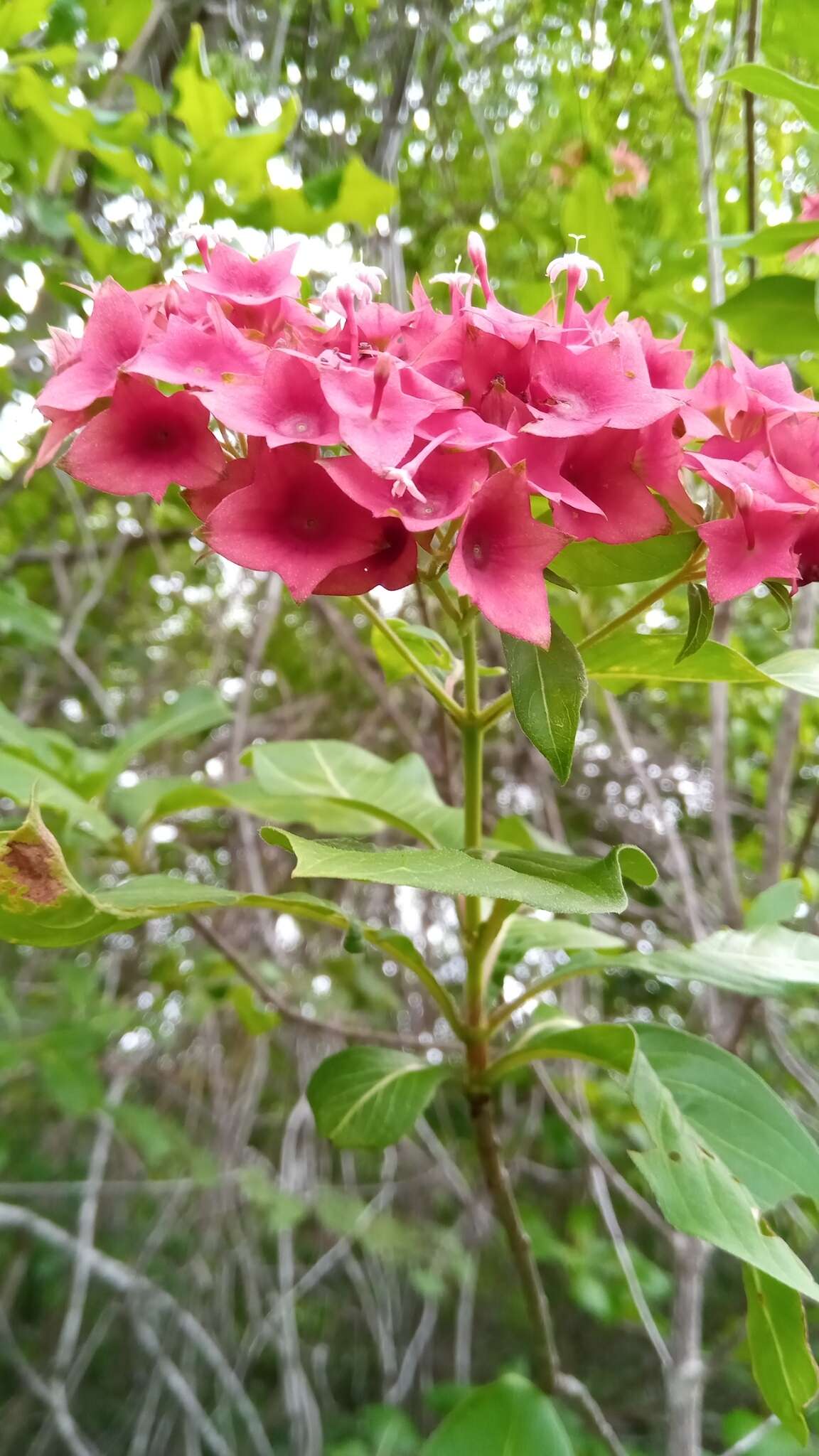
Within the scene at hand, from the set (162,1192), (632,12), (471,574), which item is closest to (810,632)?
(471,574)

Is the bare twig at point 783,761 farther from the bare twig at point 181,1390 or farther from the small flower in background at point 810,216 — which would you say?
the bare twig at point 181,1390

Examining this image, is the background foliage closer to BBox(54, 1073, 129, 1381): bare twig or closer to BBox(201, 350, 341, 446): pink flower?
BBox(54, 1073, 129, 1381): bare twig

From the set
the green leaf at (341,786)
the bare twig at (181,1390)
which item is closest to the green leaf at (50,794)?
the green leaf at (341,786)

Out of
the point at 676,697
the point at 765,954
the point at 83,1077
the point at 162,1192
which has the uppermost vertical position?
the point at 676,697

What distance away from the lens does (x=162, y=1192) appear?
80.1 inches

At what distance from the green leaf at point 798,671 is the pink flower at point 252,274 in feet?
1.30

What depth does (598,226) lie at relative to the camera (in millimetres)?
974

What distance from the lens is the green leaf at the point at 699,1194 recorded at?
52 cm

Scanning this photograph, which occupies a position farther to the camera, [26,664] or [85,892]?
[26,664]

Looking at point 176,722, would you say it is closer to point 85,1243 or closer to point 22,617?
point 22,617

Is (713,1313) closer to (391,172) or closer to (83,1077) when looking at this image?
(83,1077)

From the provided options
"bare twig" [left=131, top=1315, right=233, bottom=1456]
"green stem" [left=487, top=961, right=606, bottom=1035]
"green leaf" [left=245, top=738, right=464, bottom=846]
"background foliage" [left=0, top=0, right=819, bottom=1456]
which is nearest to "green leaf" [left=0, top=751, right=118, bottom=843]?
"background foliage" [left=0, top=0, right=819, bottom=1456]

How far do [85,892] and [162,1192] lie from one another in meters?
1.89

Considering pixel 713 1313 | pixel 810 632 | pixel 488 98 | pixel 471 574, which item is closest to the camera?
pixel 471 574
